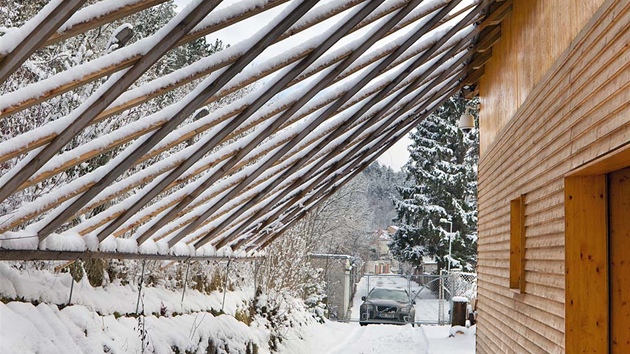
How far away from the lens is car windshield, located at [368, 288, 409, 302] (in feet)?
51.9

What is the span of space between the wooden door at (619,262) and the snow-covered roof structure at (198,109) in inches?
71.4

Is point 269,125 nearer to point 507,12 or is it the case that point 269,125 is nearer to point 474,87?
point 507,12

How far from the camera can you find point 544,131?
4648 millimetres

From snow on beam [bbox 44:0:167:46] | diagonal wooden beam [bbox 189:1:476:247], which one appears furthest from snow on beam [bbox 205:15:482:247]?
snow on beam [bbox 44:0:167:46]

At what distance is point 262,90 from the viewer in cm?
459

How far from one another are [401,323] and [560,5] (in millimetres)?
12138

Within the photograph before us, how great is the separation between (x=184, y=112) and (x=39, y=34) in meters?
1.38

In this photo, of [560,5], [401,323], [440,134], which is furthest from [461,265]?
[560,5]

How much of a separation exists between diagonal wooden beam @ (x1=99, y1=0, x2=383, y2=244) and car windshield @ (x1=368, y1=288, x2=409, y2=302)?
35.6 feet

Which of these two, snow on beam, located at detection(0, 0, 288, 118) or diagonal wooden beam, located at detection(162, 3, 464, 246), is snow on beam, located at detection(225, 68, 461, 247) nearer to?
diagonal wooden beam, located at detection(162, 3, 464, 246)

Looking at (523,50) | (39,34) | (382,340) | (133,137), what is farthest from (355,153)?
(382,340)

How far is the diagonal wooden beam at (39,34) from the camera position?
2725 millimetres

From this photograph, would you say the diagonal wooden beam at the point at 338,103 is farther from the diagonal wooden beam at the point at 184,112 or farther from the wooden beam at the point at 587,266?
the wooden beam at the point at 587,266

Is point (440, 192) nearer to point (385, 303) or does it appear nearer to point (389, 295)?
point (389, 295)
